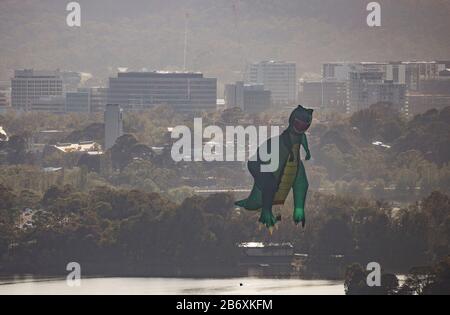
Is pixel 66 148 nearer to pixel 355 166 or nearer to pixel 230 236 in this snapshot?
pixel 355 166

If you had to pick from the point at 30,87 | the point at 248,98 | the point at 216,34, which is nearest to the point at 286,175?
the point at 248,98

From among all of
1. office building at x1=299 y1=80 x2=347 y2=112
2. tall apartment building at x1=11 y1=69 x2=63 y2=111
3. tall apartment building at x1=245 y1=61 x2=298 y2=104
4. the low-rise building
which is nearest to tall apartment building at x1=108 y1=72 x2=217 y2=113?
office building at x1=299 y1=80 x2=347 y2=112

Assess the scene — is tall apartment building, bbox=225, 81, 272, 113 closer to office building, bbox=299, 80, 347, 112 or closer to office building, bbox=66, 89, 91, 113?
office building, bbox=299, 80, 347, 112

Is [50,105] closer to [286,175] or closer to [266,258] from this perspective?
[266,258]

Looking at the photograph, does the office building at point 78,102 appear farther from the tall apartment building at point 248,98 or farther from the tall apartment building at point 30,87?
the tall apartment building at point 248,98

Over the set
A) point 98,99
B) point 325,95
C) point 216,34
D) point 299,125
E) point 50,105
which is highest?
point 216,34

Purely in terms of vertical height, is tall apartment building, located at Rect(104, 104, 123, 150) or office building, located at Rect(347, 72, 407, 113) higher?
office building, located at Rect(347, 72, 407, 113)

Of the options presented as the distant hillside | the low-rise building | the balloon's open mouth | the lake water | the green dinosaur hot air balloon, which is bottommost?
the lake water
